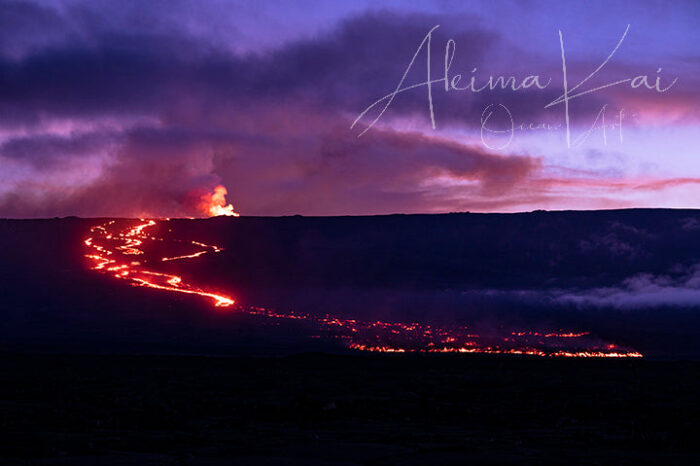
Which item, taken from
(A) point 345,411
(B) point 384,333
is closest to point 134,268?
(B) point 384,333

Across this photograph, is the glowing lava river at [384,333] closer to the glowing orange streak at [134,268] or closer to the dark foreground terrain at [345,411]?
the glowing orange streak at [134,268]

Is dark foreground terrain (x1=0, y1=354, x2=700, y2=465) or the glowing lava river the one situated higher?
the glowing lava river

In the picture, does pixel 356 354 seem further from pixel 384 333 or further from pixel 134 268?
pixel 134 268

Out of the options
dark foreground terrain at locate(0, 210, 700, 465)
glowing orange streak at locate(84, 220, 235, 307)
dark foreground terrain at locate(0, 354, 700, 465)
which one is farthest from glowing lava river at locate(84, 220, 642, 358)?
dark foreground terrain at locate(0, 354, 700, 465)

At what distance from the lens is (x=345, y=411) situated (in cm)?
2019

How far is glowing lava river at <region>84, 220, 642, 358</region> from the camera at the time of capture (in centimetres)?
3797

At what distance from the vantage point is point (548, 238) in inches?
2771

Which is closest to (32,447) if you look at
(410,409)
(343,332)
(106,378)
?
(410,409)

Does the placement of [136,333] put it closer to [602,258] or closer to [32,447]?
[32,447]

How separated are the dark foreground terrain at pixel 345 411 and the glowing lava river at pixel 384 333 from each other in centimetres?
542

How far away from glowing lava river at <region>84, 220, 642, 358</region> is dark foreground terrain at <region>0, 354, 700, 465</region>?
5420mm

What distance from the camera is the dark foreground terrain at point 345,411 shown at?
14.5 metres

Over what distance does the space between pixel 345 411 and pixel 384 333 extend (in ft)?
77.0

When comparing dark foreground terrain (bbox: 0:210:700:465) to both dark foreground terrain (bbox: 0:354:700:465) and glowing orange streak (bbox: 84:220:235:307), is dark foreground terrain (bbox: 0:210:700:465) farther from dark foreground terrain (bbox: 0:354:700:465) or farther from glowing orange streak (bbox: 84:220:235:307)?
glowing orange streak (bbox: 84:220:235:307)
